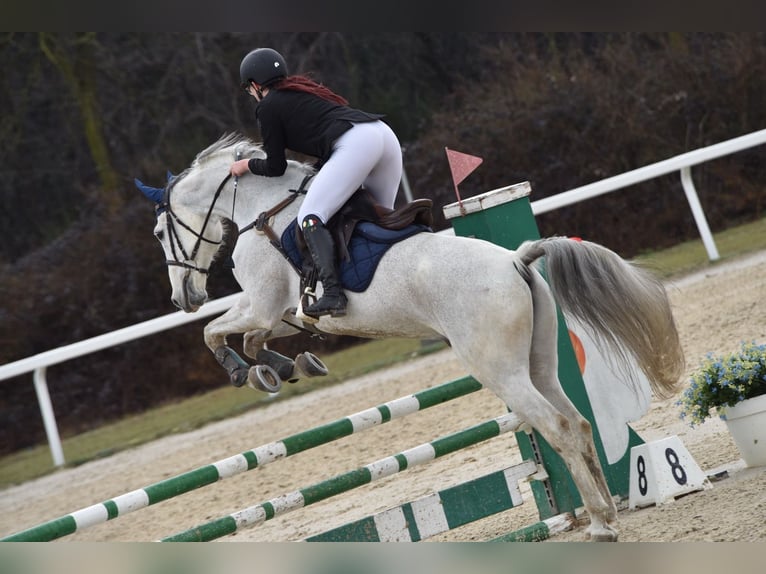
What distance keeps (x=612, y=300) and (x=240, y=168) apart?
5.48 ft

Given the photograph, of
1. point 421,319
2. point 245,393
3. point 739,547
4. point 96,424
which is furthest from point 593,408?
point 96,424

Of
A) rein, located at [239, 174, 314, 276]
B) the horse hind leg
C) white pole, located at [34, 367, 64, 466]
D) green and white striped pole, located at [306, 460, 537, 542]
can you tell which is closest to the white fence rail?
white pole, located at [34, 367, 64, 466]

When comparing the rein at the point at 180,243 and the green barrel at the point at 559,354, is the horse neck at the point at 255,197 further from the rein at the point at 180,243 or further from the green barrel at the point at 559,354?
the green barrel at the point at 559,354

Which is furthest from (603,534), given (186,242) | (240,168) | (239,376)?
(186,242)

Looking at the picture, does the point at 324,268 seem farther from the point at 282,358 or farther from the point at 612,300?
the point at 612,300

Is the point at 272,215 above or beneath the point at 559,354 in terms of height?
above

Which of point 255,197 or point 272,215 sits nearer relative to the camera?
point 272,215

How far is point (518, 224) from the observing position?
4.49 m

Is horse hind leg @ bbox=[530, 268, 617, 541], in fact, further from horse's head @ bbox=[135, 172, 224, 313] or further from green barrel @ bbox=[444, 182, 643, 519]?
horse's head @ bbox=[135, 172, 224, 313]

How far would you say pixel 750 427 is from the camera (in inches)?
175

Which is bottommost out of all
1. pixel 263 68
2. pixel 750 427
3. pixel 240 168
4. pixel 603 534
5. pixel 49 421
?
pixel 603 534

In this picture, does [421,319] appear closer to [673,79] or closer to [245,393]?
[245,393]

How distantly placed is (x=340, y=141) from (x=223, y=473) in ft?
4.36

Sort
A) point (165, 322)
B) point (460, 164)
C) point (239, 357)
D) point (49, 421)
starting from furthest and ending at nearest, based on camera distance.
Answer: point (165, 322) → point (49, 421) → point (239, 357) → point (460, 164)
